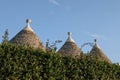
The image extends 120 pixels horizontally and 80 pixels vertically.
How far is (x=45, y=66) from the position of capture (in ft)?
39.1

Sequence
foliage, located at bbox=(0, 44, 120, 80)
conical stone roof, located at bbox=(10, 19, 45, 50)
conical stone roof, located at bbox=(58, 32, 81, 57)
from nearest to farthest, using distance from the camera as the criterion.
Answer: foliage, located at bbox=(0, 44, 120, 80) < conical stone roof, located at bbox=(10, 19, 45, 50) < conical stone roof, located at bbox=(58, 32, 81, 57)

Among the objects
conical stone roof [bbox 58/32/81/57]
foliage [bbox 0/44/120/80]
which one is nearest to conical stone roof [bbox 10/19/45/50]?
conical stone roof [bbox 58/32/81/57]

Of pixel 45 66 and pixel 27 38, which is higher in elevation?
pixel 27 38

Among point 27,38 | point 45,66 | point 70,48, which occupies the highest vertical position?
point 70,48

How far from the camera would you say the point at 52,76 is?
11.9 metres

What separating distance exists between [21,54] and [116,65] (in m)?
4.32

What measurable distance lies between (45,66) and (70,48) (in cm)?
1033

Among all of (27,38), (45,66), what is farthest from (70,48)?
(45,66)

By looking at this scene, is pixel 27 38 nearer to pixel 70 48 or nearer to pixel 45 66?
pixel 70 48

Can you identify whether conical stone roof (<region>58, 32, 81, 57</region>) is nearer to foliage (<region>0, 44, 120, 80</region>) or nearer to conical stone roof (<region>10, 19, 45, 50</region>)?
conical stone roof (<region>10, 19, 45, 50</region>)

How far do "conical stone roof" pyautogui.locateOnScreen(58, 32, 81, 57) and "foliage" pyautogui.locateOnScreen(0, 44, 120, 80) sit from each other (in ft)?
24.8

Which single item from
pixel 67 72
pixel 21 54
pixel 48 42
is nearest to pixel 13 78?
pixel 21 54

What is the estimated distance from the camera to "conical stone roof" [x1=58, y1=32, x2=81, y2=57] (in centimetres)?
2139

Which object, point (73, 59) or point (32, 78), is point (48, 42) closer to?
point (73, 59)
